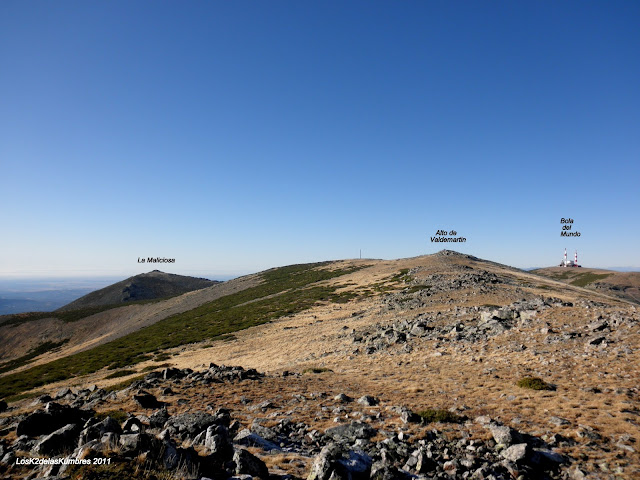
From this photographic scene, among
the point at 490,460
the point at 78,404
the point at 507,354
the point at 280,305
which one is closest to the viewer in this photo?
the point at 490,460

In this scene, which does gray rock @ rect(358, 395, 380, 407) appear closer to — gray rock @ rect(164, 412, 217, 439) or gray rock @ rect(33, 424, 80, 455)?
gray rock @ rect(164, 412, 217, 439)

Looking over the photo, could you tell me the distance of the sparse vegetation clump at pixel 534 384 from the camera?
16.6 meters

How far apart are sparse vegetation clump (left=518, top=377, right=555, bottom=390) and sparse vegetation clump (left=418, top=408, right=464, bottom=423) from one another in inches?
237

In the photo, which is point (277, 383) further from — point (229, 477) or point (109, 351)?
point (109, 351)

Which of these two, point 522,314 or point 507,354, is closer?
point 507,354

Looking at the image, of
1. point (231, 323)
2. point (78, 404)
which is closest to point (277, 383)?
point (78, 404)

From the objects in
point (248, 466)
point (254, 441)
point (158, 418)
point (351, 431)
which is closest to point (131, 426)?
point (158, 418)

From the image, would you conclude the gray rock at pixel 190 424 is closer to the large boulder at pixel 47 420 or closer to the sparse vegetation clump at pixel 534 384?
the large boulder at pixel 47 420

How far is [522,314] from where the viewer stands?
28.9 metres

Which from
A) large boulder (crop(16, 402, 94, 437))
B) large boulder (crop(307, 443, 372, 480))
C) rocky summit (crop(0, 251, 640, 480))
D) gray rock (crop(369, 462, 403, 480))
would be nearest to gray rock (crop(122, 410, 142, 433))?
rocky summit (crop(0, 251, 640, 480))

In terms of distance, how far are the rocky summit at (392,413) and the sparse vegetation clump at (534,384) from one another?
0.26 feet

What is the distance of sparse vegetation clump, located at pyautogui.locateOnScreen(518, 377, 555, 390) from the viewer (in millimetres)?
16594

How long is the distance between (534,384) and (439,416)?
278 inches

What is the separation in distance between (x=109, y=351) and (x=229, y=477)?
69.9 metres
